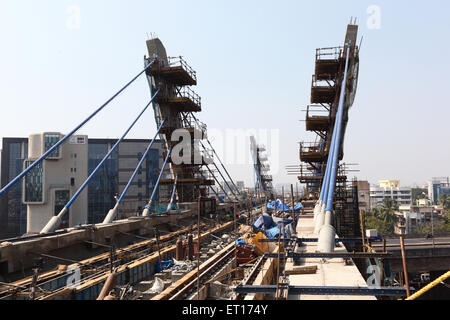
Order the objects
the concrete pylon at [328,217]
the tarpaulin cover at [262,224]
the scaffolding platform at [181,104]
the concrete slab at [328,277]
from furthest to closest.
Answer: the scaffolding platform at [181,104], the tarpaulin cover at [262,224], the concrete pylon at [328,217], the concrete slab at [328,277]

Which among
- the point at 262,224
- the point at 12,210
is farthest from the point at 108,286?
the point at 12,210

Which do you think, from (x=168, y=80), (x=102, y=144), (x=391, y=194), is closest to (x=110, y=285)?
(x=168, y=80)

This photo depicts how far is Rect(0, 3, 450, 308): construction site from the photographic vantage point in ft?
29.8

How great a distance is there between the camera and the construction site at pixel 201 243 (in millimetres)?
9078

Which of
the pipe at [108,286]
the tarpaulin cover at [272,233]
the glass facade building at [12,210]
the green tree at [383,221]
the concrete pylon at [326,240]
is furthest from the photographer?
the green tree at [383,221]

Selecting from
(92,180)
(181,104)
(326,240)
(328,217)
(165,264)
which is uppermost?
(181,104)

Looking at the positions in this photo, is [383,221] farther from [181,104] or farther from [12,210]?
[12,210]

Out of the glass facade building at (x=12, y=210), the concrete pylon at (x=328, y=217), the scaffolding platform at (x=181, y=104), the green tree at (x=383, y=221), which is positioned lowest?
the green tree at (x=383, y=221)

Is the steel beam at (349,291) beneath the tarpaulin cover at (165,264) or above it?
above

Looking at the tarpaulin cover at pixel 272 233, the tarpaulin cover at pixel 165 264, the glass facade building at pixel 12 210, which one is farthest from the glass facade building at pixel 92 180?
the tarpaulin cover at pixel 165 264

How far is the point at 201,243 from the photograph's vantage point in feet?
63.8

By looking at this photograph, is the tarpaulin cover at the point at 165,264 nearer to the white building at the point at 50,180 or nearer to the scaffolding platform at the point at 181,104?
the scaffolding platform at the point at 181,104

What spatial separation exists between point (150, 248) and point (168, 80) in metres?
15.3
